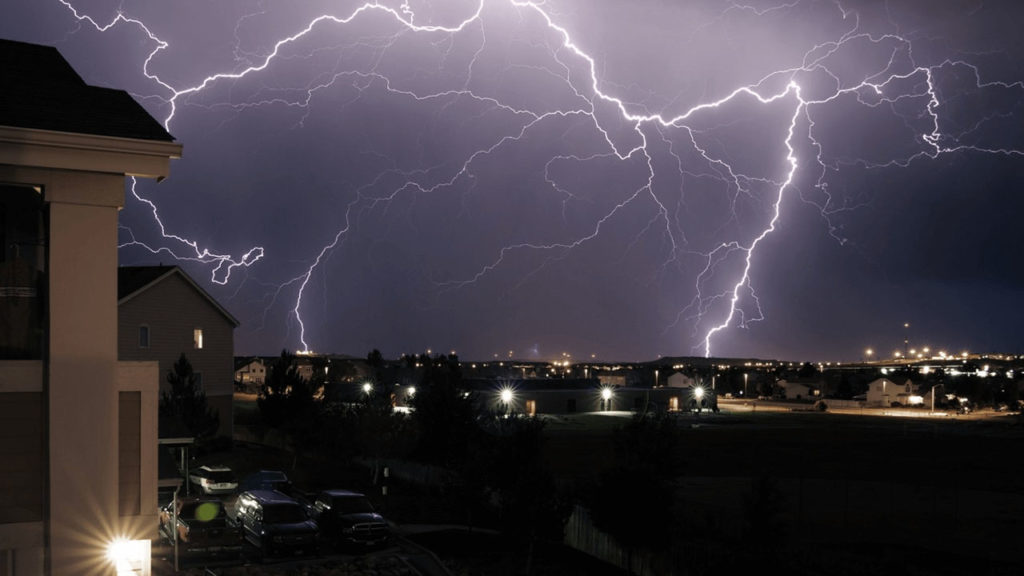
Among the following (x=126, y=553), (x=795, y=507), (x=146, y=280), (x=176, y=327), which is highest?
(x=146, y=280)

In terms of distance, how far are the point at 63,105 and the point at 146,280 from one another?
33.1 metres

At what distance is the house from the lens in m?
5.67

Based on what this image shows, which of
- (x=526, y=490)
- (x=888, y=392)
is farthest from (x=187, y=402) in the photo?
(x=888, y=392)

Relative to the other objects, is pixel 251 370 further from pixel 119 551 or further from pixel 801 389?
pixel 119 551

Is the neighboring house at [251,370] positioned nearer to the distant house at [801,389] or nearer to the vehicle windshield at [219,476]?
the distant house at [801,389]

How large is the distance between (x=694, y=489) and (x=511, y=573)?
1371 cm

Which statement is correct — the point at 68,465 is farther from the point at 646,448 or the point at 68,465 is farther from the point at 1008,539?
the point at 1008,539

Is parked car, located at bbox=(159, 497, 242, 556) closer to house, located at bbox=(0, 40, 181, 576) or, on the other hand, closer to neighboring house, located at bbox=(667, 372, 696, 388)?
house, located at bbox=(0, 40, 181, 576)

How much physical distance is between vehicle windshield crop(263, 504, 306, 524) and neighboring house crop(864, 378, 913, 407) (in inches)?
3990

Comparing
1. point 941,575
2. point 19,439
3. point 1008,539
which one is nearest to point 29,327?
point 19,439

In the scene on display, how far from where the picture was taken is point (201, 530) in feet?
61.4

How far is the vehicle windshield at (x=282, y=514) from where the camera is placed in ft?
A: 63.5

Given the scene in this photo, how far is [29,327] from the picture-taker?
19.5ft

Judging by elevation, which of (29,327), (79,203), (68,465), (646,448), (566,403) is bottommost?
(566,403)
